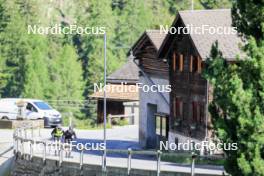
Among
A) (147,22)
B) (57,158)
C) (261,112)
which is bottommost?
(57,158)

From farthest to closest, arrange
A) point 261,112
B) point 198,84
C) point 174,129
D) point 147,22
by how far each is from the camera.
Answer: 1. point 147,22
2. point 174,129
3. point 198,84
4. point 261,112

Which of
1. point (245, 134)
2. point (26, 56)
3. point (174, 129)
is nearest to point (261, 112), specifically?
point (245, 134)

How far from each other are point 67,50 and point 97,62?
16.3ft

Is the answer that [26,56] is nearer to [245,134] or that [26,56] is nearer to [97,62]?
[97,62]

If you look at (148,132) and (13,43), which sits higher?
(13,43)

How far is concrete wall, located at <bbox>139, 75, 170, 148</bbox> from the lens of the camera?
163 feet

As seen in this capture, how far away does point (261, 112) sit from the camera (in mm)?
21984

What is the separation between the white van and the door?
12.8 m

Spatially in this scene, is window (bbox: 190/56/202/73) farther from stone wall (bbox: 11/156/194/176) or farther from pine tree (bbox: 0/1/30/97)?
pine tree (bbox: 0/1/30/97)

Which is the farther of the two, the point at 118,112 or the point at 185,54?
the point at 118,112

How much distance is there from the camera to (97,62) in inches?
5340

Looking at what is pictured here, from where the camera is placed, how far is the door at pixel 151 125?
2031 inches

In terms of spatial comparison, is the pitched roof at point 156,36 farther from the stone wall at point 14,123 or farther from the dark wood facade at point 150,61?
the stone wall at point 14,123

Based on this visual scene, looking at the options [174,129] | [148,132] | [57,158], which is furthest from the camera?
[148,132]
